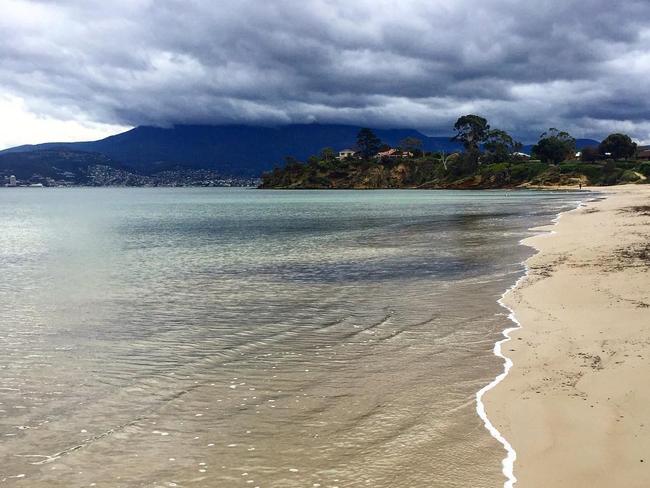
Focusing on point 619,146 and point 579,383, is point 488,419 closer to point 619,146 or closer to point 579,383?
point 579,383

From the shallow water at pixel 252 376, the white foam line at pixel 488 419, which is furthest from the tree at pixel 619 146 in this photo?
the white foam line at pixel 488 419

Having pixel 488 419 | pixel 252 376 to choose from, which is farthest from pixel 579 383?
pixel 252 376

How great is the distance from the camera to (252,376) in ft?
35.2

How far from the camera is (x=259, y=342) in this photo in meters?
13.4

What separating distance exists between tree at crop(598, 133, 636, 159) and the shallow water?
603 ft

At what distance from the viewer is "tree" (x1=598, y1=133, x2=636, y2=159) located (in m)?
181

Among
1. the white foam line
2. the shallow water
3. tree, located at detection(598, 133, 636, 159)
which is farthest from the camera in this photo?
tree, located at detection(598, 133, 636, 159)

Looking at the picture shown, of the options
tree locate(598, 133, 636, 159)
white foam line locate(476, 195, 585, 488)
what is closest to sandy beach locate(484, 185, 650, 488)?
white foam line locate(476, 195, 585, 488)

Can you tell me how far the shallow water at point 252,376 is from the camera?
7039 millimetres

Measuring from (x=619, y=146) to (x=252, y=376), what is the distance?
201369 mm

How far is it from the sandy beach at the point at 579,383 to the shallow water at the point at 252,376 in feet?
1.86

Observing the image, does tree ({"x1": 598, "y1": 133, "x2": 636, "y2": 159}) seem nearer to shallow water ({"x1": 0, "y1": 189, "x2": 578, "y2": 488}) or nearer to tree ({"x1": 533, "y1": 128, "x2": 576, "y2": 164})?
tree ({"x1": 533, "y1": 128, "x2": 576, "y2": 164})

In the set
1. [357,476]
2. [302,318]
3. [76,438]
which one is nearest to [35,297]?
[302,318]

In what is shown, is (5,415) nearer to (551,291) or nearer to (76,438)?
(76,438)
